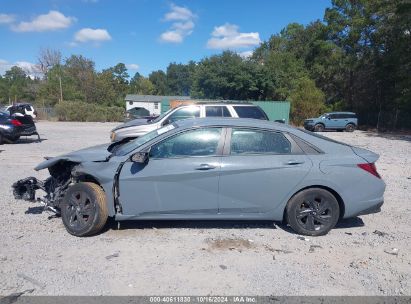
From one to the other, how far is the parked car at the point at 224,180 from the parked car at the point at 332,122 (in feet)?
77.5

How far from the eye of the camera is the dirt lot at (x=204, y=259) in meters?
3.51

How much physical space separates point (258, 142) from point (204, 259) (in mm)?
1740

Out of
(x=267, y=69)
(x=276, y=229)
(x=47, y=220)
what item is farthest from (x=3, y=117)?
(x=267, y=69)

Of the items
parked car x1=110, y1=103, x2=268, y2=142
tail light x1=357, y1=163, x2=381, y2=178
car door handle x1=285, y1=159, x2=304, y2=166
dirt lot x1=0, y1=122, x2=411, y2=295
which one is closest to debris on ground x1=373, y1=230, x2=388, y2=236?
dirt lot x1=0, y1=122, x2=411, y2=295

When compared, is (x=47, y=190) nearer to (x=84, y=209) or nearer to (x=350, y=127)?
(x=84, y=209)

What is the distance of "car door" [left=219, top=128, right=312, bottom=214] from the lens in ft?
15.1

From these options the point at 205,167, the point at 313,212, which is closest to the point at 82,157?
the point at 205,167

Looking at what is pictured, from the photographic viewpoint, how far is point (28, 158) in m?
11.1

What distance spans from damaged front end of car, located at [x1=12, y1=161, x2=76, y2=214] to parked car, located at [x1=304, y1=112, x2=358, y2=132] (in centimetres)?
2479

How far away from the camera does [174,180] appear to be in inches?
179

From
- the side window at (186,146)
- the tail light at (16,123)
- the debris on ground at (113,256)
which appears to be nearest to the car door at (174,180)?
the side window at (186,146)

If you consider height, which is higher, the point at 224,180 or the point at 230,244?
the point at 224,180

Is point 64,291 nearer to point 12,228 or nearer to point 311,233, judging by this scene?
point 12,228

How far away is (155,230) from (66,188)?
1440 mm
